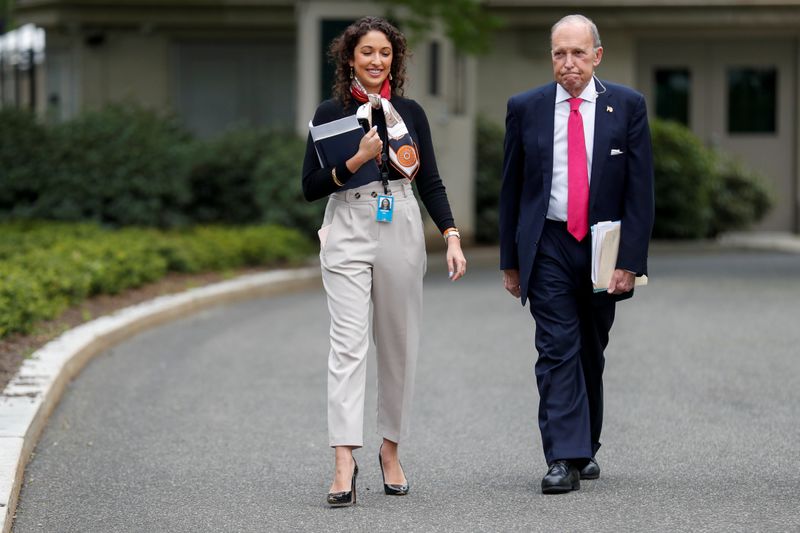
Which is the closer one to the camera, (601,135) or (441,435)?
(601,135)

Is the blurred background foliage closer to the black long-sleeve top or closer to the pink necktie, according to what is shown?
the black long-sleeve top

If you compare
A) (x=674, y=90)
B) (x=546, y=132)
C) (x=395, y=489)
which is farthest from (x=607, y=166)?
(x=674, y=90)

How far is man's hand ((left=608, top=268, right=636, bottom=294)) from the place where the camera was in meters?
5.90

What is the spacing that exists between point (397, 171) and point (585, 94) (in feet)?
2.70

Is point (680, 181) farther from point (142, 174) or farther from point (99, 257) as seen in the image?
point (99, 257)

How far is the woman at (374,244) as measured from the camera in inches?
227

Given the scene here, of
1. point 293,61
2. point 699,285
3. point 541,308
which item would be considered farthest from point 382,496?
point 293,61

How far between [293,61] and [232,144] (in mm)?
5062

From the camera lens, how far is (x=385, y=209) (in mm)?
5801

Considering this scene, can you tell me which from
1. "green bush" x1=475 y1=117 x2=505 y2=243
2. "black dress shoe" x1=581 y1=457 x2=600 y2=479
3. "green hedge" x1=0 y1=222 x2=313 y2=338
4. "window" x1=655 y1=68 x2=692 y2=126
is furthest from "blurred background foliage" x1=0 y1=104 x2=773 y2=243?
"black dress shoe" x1=581 y1=457 x2=600 y2=479

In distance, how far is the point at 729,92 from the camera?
80.9 ft

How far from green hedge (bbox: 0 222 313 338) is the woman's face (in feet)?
14.5

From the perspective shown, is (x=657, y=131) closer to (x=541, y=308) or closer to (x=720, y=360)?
(x=720, y=360)

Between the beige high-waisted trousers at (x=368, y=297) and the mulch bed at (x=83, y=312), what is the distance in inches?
115
